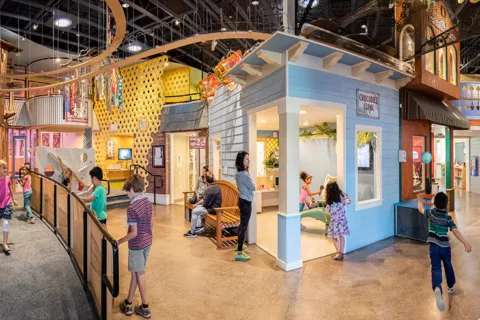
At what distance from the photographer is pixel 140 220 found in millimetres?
3150

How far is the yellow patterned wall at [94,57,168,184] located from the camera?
11.8 metres

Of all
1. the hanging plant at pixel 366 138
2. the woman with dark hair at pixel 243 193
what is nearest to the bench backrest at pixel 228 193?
the woman with dark hair at pixel 243 193

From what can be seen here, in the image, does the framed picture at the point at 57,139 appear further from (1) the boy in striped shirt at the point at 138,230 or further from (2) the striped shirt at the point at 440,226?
(2) the striped shirt at the point at 440,226

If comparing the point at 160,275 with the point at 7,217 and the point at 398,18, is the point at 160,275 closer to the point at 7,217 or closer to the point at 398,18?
the point at 7,217

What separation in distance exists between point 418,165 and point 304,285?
5.34 m

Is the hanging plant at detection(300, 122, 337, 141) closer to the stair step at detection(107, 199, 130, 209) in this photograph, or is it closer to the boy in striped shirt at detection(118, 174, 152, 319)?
the stair step at detection(107, 199, 130, 209)

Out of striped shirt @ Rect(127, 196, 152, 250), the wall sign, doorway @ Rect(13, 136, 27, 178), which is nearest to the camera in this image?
striped shirt @ Rect(127, 196, 152, 250)

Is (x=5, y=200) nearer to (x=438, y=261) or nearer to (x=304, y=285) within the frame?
(x=304, y=285)

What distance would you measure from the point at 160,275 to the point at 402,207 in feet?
16.7

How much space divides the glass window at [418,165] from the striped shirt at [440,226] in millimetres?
4232

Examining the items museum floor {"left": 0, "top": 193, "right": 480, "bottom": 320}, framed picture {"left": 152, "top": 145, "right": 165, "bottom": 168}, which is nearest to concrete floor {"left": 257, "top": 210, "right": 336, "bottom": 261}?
museum floor {"left": 0, "top": 193, "right": 480, "bottom": 320}

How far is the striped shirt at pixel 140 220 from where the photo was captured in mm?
3107

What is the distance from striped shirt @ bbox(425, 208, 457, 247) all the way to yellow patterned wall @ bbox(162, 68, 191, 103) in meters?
11.0

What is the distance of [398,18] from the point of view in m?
6.92
